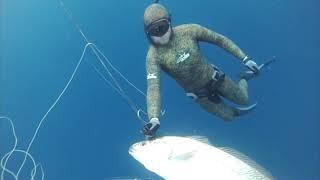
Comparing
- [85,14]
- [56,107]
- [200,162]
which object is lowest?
[200,162]

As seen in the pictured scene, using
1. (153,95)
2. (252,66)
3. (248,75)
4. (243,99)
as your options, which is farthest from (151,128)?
(243,99)

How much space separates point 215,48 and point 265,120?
3.14 ft

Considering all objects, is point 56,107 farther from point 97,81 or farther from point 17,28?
point 17,28

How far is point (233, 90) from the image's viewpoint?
3738mm

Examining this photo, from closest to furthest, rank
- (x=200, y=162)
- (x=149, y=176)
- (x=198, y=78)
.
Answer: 1. (x=200, y=162)
2. (x=198, y=78)
3. (x=149, y=176)

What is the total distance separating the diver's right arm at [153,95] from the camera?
9.66ft

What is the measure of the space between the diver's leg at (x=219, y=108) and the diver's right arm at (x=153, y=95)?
0.63 meters

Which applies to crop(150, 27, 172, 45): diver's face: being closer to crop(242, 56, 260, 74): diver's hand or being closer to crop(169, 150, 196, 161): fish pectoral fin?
crop(242, 56, 260, 74): diver's hand

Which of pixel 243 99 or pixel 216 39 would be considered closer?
pixel 216 39

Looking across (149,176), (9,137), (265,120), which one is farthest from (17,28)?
(265,120)

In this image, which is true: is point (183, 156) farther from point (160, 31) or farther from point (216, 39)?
point (216, 39)

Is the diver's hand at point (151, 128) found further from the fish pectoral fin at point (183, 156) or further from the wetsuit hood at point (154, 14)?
the wetsuit hood at point (154, 14)

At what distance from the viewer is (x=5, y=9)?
15.4 ft

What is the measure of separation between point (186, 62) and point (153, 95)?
0.44 m
